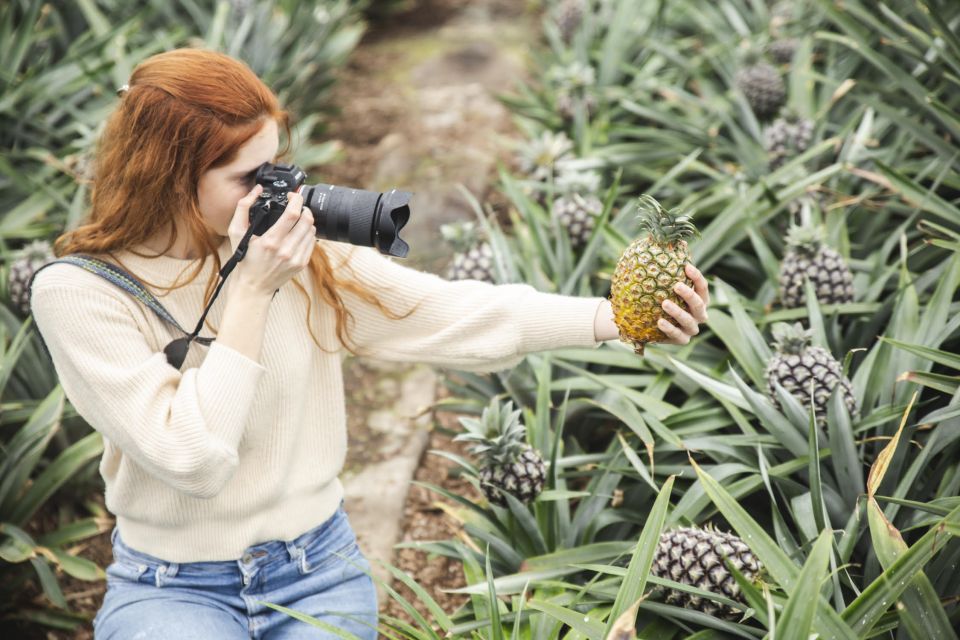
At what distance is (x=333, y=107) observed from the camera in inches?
186

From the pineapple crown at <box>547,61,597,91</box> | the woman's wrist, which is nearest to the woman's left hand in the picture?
the woman's wrist

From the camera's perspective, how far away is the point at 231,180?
170 cm

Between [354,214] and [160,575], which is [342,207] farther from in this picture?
[160,575]

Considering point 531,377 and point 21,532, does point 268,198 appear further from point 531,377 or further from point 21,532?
point 21,532

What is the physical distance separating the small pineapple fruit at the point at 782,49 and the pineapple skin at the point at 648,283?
8.08 feet

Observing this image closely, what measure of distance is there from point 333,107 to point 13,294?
238 cm

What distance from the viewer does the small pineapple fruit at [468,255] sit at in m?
2.69

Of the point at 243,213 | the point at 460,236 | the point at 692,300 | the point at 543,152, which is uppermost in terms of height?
the point at 692,300

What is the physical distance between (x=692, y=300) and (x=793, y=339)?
573 millimetres

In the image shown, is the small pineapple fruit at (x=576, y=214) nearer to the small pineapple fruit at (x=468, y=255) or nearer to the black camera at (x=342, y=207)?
the small pineapple fruit at (x=468, y=255)

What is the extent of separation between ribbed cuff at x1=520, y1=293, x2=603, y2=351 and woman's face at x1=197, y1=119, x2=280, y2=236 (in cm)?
64

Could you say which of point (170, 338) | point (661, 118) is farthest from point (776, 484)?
point (661, 118)

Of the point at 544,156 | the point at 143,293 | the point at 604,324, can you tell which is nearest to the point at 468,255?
the point at 544,156

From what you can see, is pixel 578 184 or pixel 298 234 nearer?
pixel 298 234
